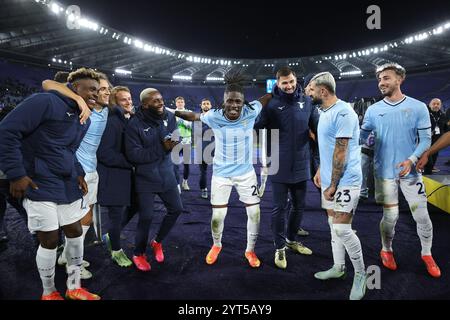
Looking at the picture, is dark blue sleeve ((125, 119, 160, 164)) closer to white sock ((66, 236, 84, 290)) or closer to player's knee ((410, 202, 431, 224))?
white sock ((66, 236, 84, 290))

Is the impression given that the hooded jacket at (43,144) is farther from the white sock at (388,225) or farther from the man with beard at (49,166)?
the white sock at (388,225)

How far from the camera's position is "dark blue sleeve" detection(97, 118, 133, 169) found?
3.19m

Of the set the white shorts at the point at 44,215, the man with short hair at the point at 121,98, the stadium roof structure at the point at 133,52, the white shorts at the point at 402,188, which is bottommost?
the white shorts at the point at 44,215

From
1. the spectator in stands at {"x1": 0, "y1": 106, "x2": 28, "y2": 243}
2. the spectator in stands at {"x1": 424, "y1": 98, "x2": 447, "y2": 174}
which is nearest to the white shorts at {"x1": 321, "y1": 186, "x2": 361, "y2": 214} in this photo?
the spectator in stands at {"x1": 0, "y1": 106, "x2": 28, "y2": 243}

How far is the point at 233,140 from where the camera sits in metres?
3.27

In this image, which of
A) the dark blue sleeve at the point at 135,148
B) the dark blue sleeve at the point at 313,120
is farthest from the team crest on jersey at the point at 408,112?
the dark blue sleeve at the point at 135,148

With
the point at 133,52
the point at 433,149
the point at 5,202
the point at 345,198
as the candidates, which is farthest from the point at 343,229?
the point at 133,52

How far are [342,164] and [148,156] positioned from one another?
6.53ft

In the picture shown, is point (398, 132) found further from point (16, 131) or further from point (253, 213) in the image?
point (16, 131)

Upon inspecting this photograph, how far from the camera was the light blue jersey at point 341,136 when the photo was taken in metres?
2.56

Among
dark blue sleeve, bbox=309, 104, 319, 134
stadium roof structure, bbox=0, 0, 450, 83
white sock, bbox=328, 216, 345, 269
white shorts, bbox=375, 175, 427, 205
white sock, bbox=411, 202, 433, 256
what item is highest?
stadium roof structure, bbox=0, 0, 450, 83

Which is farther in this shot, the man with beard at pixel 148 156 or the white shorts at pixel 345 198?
the man with beard at pixel 148 156

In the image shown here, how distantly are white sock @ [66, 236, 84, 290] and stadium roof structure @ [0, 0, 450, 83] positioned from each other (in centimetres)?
869

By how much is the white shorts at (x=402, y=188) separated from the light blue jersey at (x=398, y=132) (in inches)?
2.9
